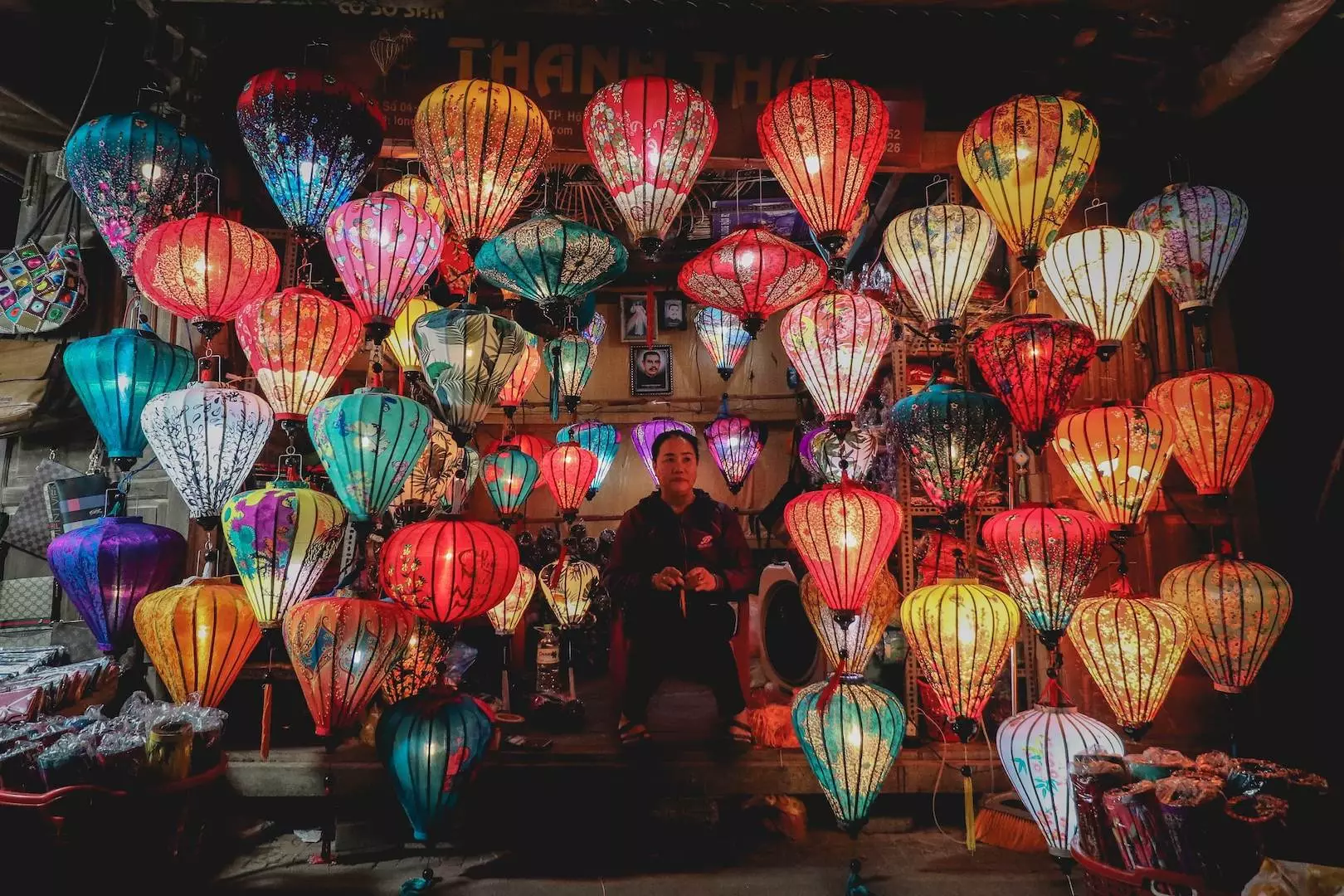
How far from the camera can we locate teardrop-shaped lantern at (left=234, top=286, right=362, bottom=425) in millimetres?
2916

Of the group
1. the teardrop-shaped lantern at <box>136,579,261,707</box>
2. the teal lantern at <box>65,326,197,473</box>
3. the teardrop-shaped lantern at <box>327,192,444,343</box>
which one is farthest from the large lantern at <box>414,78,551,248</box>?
the teardrop-shaped lantern at <box>136,579,261,707</box>

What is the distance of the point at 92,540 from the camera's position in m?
2.83

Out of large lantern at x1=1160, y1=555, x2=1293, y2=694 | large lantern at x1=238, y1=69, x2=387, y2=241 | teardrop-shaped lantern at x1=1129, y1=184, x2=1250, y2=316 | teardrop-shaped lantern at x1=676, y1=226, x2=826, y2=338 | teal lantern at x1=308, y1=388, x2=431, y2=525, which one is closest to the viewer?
teal lantern at x1=308, y1=388, x2=431, y2=525

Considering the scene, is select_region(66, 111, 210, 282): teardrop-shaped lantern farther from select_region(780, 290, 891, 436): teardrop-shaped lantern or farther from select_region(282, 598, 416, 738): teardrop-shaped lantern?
select_region(780, 290, 891, 436): teardrop-shaped lantern

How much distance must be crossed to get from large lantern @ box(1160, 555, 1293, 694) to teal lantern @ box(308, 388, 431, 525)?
383 centimetres

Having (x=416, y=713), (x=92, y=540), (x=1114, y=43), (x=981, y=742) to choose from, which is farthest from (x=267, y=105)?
(x=981, y=742)

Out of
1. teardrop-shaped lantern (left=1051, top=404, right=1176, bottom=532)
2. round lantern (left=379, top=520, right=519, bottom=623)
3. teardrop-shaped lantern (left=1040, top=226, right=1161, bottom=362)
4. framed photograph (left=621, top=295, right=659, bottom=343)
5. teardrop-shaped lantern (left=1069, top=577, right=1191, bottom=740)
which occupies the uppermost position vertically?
framed photograph (left=621, top=295, right=659, bottom=343)

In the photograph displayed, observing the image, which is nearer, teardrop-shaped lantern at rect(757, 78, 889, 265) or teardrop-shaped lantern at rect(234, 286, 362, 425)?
teardrop-shaped lantern at rect(757, 78, 889, 265)

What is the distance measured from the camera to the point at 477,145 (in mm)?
2781

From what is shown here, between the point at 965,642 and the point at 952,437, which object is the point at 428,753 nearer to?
the point at 965,642

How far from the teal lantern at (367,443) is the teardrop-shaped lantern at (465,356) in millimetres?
173

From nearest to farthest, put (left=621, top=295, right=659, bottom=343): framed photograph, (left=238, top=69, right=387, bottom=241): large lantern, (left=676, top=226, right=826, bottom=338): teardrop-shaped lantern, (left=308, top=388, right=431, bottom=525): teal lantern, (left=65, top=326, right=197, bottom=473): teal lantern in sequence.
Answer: (left=308, top=388, right=431, bottom=525): teal lantern < (left=238, top=69, right=387, bottom=241): large lantern < (left=65, top=326, right=197, bottom=473): teal lantern < (left=676, top=226, right=826, bottom=338): teardrop-shaped lantern < (left=621, top=295, right=659, bottom=343): framed photograph

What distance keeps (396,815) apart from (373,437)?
8.95 feet

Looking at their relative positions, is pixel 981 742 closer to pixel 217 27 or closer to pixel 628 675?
pixel 628 675
